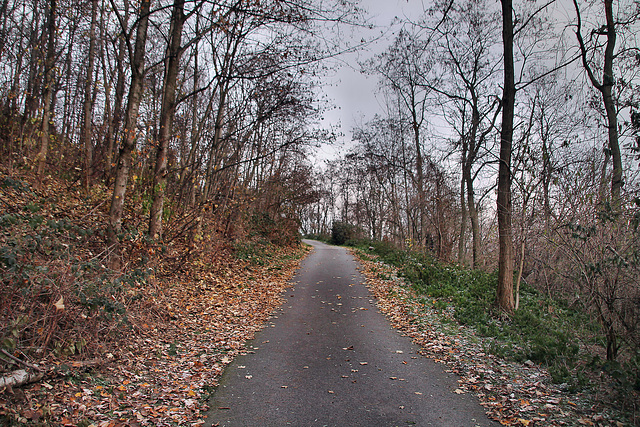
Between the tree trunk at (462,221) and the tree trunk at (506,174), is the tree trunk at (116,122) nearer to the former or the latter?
the tree trunk at (506,174)

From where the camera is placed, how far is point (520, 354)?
569cm

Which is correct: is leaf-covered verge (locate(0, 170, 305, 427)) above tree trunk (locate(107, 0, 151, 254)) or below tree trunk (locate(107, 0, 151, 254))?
below

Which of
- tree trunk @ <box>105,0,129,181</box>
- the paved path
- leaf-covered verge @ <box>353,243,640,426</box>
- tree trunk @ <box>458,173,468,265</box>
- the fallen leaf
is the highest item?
tree trunk @ <box>105,0,129,181</box>

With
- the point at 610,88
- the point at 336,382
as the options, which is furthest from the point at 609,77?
the point at 336,382

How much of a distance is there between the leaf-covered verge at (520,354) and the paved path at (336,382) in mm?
407

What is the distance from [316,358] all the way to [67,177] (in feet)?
34.9

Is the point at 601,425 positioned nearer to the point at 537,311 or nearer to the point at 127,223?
the point at 537,311

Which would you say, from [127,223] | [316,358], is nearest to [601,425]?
[316,358]

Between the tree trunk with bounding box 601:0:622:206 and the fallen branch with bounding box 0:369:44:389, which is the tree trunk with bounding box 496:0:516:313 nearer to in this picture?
the tree trunk with bounding box 601:0:622:206

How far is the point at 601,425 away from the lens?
3805 mm

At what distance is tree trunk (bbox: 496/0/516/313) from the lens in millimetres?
7949

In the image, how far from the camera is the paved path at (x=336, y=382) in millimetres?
3975

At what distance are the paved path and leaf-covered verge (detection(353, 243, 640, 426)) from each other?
407mm

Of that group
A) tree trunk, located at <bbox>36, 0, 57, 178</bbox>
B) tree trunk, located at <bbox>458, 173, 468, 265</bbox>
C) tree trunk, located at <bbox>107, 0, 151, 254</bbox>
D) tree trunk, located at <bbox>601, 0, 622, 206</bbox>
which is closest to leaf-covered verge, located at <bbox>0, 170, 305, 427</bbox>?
tree trunk, located at <bbox>107, 0, 151, 254</bbox>
